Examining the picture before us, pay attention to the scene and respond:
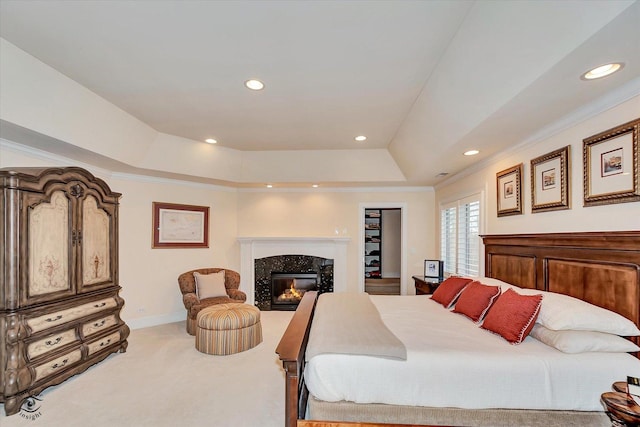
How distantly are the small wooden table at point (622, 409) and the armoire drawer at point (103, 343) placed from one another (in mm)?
4258

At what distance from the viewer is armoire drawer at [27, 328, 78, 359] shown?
2602mm

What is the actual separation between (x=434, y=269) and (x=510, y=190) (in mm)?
2008

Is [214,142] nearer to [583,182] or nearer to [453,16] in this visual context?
[453,16]

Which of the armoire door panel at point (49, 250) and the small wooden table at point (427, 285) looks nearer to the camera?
the armoire door panel at point (49, 250)

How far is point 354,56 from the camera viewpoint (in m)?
2.43

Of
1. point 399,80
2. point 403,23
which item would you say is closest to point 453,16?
point 403,23

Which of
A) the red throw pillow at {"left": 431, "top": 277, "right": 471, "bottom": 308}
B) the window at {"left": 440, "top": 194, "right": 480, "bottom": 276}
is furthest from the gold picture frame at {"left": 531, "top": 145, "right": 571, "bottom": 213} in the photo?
the window at {"left": 440, "top": 194, "right": 480, "bottom": 276}

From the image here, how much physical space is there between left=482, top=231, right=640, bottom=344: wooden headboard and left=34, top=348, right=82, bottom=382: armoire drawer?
15.0 ft

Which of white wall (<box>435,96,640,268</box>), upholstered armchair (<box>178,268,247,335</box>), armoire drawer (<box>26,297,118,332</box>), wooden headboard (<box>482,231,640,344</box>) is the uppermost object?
white wall (<box>435,96,640,268</box>)

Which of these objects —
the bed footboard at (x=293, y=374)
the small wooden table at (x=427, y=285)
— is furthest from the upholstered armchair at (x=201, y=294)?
the small wooden table at (x=427, y=285)

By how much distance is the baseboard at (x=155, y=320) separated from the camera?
181 inches

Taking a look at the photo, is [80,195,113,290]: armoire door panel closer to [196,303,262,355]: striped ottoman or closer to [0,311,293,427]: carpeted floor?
[0,311,293,427]: carpeted floor

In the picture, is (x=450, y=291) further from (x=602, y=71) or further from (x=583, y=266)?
(x=602, y=71)

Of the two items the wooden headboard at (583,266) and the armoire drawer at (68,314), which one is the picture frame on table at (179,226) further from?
the wooden headboard at (583,266)
